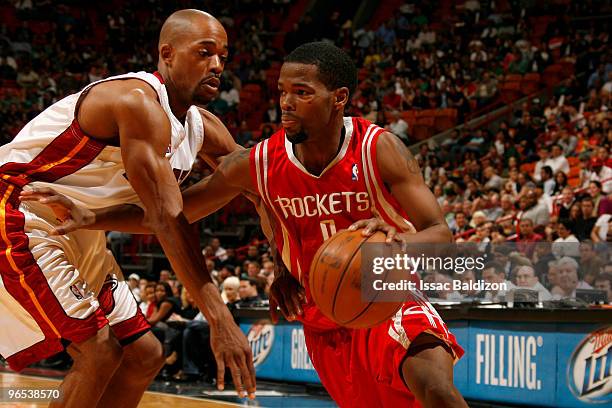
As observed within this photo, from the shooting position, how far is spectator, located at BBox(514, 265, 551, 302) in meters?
6.50

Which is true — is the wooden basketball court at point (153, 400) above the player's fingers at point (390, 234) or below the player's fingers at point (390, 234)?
below

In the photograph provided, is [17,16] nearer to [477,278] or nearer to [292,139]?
[477,278]

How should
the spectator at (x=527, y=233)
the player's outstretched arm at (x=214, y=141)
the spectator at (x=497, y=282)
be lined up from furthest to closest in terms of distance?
the spectator at (x=527, y=233) < the spectator at (x=497, y=282) < the player's outstretched arm at (x=214, y=141)

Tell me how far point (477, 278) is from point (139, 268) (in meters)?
8.17

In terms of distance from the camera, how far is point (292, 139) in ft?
11.2

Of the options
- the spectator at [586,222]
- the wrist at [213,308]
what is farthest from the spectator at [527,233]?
the wrist at [213,308]

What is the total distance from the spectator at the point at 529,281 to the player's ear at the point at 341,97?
348cm

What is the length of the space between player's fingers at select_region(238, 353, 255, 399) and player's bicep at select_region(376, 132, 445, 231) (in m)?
0.83

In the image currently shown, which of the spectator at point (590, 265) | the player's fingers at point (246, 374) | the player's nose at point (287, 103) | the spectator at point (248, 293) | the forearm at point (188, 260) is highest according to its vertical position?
the player's nose at point (287, 103)

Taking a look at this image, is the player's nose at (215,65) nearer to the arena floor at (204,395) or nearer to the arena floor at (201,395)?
the arena floor at (204,395)

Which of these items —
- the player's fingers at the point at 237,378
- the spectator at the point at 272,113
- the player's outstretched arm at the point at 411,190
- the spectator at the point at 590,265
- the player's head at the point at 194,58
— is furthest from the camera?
the spectator at the point at 272,113

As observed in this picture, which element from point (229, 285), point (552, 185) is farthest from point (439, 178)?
point (229, 285)

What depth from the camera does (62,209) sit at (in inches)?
134

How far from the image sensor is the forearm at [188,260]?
309cm
